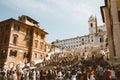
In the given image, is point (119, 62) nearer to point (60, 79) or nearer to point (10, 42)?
point (60, 79)

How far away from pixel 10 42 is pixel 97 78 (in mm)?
28270

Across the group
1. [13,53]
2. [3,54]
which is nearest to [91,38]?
[13,53]

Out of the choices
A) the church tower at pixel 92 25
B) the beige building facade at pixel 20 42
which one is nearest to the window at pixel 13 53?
the beige building facade at pixel 20 42

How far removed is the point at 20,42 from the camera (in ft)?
138

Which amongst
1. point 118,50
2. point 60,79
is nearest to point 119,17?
point 118,50

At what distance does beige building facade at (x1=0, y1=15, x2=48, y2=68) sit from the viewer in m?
39.0

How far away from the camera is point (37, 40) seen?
152 feet

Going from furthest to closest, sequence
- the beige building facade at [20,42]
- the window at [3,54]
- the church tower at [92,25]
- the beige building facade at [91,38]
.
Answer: the church tower at [92,25], the beige building facade at [91,38], the beige building facade at [20,42], the window at [3,54]

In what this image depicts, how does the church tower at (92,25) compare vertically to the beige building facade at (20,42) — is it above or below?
above

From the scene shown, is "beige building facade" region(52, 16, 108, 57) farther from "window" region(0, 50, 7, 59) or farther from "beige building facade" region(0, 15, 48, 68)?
"window" region(0, 50, 7, 59)

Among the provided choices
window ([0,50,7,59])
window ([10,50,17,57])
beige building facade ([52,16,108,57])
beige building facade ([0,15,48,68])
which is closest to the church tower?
beige building facade ([52,16,108,57])

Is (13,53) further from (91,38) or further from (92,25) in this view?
(92,25)

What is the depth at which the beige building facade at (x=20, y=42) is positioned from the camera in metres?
39.0

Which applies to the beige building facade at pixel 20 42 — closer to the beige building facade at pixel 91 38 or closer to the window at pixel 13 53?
the window at pixel 13 53
